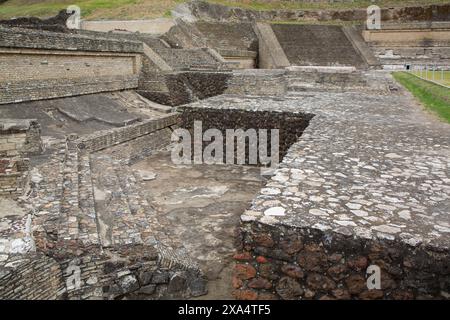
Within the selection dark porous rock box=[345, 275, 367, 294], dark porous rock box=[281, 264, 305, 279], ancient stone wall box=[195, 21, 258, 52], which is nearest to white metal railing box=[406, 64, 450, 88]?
ancient stone wall box=[195, 21, 258, 52]

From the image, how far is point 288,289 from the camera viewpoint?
2971 mm

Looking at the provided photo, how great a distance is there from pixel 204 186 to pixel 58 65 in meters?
6.23

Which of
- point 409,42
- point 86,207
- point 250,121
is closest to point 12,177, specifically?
point 86,207

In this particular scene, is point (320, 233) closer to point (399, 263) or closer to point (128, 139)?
point (399, 263)

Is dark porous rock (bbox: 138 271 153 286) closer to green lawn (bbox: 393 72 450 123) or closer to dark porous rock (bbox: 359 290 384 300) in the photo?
dark porous rock (bbox: 359 290 384 300)

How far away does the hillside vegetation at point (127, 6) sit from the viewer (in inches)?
980

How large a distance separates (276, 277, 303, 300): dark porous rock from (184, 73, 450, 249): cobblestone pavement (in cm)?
43

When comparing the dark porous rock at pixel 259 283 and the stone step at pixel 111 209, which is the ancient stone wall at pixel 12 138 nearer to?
the stone step at pixel 111 209

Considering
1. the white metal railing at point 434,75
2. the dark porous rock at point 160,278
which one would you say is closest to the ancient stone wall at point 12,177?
the dark porous rock at point 160,278

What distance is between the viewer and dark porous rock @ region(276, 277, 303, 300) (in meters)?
2.95

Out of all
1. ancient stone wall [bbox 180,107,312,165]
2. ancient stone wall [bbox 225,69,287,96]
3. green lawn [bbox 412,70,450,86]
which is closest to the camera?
ancient stone wall [bbox 180,107,312,165]

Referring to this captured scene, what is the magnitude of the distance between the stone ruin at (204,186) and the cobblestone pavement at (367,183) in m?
0.02

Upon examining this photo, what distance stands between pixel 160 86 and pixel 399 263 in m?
12.7
